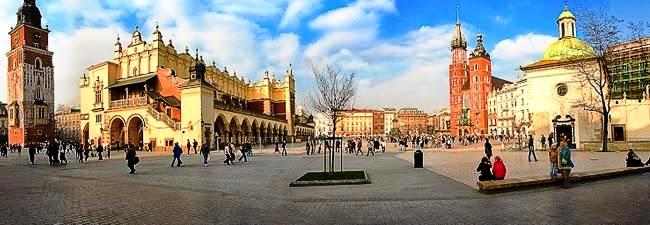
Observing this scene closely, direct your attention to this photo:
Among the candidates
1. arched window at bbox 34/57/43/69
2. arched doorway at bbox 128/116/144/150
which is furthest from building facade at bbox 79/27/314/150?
arched window at bbox 34/57/43/69

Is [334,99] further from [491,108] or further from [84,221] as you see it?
[491,108]

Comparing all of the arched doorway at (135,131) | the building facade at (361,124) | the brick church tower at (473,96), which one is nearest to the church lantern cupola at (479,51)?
the brick church tower at (473,96)

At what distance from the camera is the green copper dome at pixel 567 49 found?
128 feet

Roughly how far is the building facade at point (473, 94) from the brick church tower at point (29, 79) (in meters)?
101

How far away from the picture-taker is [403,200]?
439 inches

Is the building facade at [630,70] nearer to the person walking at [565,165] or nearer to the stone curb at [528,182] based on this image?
the stone curb at [528,182]

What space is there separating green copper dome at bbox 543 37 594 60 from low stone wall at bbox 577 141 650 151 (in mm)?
7692

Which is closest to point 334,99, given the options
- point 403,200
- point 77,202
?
point 403,200

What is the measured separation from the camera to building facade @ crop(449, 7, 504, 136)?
12569cm

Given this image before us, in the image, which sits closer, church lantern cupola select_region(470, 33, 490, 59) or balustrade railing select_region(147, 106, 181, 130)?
balustrade railing select_region(147, 106, 181, 130)

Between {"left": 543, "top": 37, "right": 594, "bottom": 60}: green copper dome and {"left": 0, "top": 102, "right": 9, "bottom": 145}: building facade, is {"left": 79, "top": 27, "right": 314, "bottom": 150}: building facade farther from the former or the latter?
{"left": 0, "top": 102, "right": 9, "bottom": 145}: building facade

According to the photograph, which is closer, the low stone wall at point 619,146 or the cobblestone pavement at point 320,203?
the cobblestone pavement at point 320,203

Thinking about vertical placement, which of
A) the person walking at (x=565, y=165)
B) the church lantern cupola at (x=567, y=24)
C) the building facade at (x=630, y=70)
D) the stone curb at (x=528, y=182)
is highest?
the church lantern cupola at (x=567, y=24)

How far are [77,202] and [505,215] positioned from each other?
1026 centimetres
